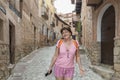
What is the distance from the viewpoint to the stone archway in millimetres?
9117

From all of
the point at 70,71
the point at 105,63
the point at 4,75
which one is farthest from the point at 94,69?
the point at 70,71

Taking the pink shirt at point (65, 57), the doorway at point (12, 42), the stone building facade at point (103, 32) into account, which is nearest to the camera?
the pink shirt at point (65, 57)

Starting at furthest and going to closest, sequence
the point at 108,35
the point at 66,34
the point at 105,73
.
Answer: the point at 108,35 → the point at 105,73 → the point at 66,34

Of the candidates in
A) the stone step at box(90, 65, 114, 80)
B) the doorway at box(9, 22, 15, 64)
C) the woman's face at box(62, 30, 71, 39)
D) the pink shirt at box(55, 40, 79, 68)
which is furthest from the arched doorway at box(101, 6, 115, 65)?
the pink shirt at box(55, 40, 79, 68)

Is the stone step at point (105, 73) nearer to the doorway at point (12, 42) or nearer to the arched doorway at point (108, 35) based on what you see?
the arched doorway at point (108, 35)

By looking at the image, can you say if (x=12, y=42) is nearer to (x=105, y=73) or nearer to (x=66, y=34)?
(x=105, y=73)

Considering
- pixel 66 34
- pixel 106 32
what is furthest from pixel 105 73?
pixel 66 34

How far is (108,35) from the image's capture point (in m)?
9.38

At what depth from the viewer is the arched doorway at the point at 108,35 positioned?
910 cm

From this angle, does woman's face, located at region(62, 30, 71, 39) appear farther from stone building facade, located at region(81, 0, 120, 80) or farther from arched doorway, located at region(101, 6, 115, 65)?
arched doorway, located at region(101, 6, 115, 65)

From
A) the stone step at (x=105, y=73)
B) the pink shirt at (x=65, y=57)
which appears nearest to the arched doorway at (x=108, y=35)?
the stone step at (x=105, y=73)

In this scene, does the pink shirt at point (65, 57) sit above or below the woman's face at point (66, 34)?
below

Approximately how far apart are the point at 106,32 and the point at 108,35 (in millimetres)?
226

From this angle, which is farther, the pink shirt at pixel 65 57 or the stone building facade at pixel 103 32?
the stone building facade at pixel 103 32
